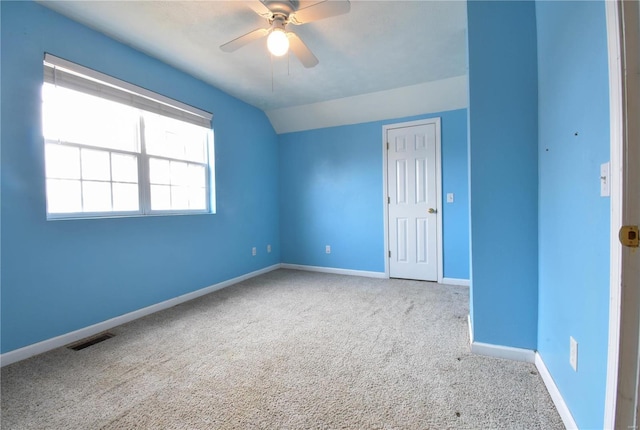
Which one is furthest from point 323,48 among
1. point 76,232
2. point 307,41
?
point 76,232

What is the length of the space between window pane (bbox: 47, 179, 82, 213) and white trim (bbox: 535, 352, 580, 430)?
3.36m

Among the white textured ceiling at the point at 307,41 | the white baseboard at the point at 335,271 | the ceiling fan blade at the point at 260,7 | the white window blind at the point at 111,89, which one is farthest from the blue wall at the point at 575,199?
the white window blind at the point at 111,89

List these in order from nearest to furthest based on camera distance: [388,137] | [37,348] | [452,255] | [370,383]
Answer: [370,383]
[37,348]
[452,255]
[388,137]

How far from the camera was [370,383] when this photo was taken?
5.29 ft

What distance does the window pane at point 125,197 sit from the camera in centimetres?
254

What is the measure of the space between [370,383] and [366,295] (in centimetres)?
165

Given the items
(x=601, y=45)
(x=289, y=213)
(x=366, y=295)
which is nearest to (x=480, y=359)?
(x=366, y=295)

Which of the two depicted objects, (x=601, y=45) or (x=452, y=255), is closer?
(x=601, y=45)

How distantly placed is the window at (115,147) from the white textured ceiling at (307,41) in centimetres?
44

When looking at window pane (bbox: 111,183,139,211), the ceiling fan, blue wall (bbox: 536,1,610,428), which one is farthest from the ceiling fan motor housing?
window pane (bbox: 111,183,139,211)

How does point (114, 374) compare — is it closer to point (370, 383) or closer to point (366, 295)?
point (370, 383)

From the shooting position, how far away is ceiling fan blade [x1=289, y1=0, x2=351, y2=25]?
5.52ft

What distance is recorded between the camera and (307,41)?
97.3 inches

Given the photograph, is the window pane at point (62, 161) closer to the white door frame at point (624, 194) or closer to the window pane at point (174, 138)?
the window pane at point (174, 138)
